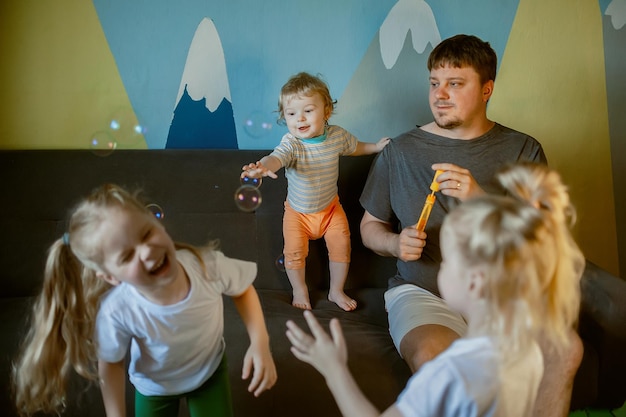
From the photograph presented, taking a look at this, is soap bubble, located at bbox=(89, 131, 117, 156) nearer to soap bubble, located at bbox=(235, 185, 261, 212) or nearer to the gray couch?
the gray couch

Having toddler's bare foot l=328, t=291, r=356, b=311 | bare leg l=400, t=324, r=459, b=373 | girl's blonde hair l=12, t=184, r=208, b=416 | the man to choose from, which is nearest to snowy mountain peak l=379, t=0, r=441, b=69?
the man

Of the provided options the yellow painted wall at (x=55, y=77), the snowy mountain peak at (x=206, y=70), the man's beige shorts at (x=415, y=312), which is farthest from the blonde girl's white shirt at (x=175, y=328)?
the yellow painted wall at (x=55, y=77)

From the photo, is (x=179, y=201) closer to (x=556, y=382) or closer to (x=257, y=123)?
(x=257, y=123)

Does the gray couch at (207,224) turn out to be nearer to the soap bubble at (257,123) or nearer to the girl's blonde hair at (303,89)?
the soap bubble at (257,123)

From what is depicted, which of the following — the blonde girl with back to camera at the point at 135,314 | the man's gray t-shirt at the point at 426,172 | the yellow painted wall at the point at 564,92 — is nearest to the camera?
the blonde girl with back to camera at the point at 135,314

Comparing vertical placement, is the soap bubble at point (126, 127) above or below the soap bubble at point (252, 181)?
above

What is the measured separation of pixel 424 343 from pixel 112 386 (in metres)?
0.80

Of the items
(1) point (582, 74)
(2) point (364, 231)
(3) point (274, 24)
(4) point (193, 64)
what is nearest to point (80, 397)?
(2) point (364, 231)

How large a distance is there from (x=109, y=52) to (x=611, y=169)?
2286 mm

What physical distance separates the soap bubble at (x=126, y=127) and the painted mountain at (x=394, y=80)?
85 centimetres

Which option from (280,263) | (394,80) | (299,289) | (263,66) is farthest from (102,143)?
(394,80)

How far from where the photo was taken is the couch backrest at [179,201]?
2.15 m

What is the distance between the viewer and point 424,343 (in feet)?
5.11

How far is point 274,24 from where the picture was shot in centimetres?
243
